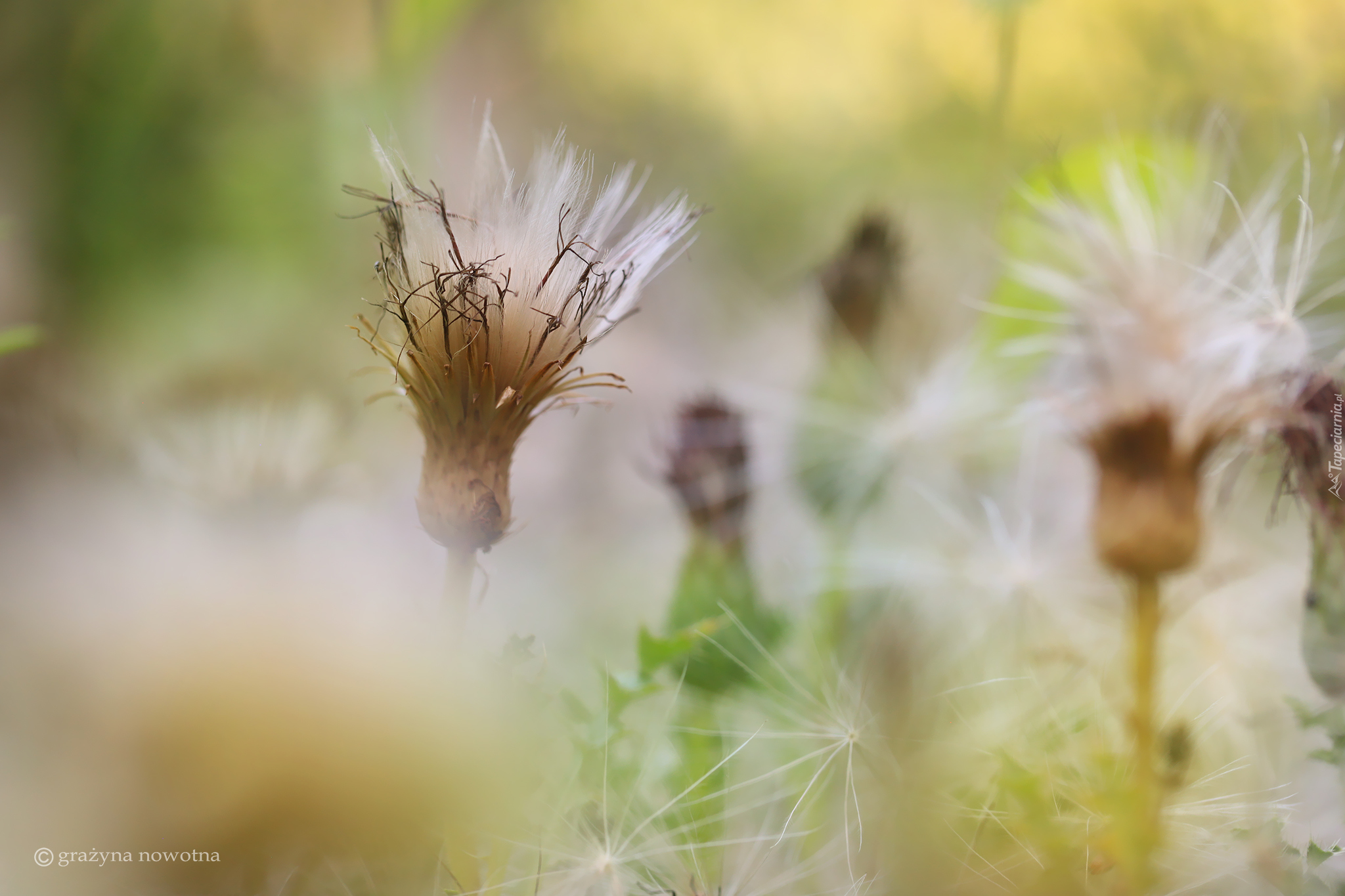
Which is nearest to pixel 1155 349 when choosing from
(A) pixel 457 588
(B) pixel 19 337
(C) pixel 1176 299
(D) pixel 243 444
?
(C) pixel 1176 299

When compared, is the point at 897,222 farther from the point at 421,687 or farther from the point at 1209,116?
the point at 421,687

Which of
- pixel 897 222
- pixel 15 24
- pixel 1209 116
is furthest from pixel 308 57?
pixel 1209 116

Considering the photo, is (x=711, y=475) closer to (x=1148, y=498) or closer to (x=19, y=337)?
(x=1148, y=498)

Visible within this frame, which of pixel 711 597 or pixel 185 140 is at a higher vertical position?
pixel 185 140

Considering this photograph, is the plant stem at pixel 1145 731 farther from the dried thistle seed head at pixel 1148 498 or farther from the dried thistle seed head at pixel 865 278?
the dried thistle seed head at pixel 865 278

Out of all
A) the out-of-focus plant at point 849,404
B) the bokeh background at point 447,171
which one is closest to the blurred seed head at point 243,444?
the bokeh background at point 447,171
